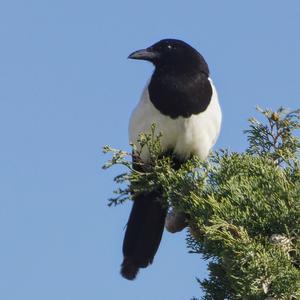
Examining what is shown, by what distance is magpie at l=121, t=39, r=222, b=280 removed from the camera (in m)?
5.16

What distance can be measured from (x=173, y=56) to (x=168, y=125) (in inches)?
22.2

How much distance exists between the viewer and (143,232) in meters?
5.17

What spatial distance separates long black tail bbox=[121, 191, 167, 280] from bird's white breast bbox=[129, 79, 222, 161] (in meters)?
0.32

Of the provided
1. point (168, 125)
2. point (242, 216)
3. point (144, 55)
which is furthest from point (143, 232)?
point (242, 216)

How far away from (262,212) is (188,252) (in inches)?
16.0

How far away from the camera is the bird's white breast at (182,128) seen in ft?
17.1

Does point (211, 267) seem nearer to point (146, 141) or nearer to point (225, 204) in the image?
point (225, 204)

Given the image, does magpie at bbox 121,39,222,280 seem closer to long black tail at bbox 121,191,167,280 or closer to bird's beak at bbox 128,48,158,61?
long black tail at bbox 121,191,167,280

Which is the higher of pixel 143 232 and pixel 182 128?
pixel 182 128

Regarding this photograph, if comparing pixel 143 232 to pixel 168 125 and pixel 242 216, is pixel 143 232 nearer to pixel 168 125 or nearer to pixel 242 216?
pixel 168 125

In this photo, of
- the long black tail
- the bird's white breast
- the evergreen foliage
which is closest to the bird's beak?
the bird's white breast

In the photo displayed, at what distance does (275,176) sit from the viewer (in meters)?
3.50

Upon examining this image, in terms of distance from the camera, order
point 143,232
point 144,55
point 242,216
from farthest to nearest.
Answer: point 144,55, point 143,232, point 242,216

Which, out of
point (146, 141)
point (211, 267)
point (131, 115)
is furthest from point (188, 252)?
point (131, 115)
